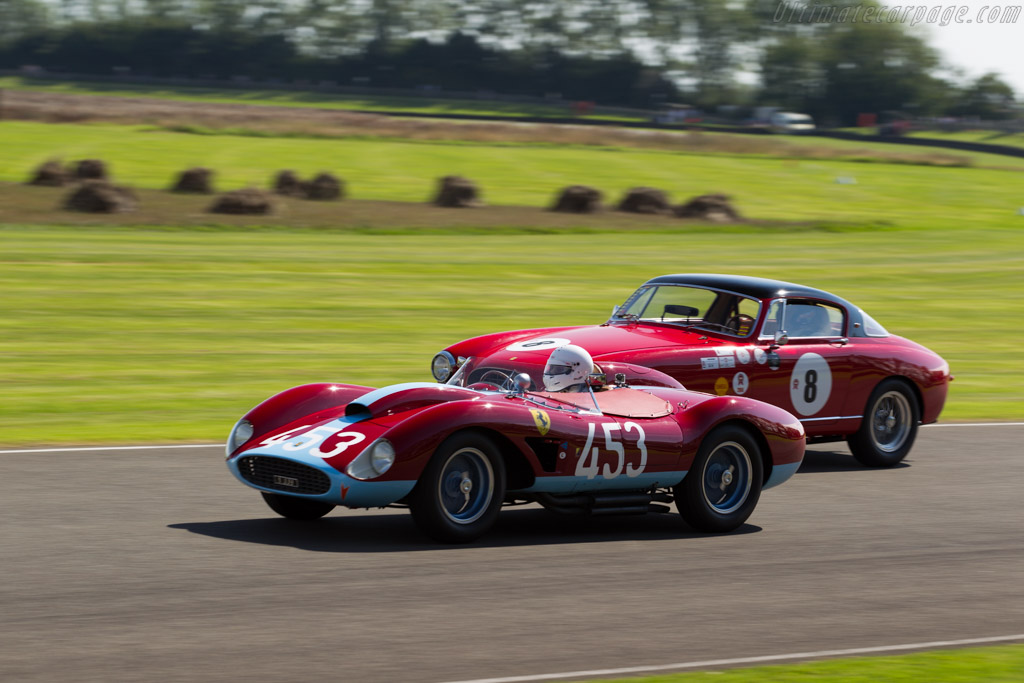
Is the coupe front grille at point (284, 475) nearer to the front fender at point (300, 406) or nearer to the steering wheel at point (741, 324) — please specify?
the front fender at point (300, 406)

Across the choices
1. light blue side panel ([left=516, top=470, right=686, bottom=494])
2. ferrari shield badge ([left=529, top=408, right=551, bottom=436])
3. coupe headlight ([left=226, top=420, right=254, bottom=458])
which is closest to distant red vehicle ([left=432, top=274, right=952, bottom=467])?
light blue side panel ([left=516, top=470, right=686, bottom=494])

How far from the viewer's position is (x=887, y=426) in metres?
12.4

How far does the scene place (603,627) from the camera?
6445 millimetres

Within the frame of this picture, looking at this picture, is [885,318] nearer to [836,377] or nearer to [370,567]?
[836,377]

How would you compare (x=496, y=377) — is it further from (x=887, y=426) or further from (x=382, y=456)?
(x=887, y=426)

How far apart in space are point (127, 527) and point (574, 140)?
173 ft

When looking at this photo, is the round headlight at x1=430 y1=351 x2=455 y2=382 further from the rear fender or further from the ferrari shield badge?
the ferrari shield badge

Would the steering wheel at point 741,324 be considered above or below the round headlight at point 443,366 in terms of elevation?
above

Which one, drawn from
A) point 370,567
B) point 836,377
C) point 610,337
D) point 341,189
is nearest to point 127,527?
point 370,567

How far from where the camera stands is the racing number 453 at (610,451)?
834cm

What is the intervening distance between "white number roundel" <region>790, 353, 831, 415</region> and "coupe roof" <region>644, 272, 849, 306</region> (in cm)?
61

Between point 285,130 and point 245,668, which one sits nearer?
point 245,668

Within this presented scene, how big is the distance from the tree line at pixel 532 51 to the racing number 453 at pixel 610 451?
103 m

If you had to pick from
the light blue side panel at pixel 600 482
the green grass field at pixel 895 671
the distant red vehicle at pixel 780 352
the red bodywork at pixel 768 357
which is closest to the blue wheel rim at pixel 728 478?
the light blue side panel at pixel 600 482
